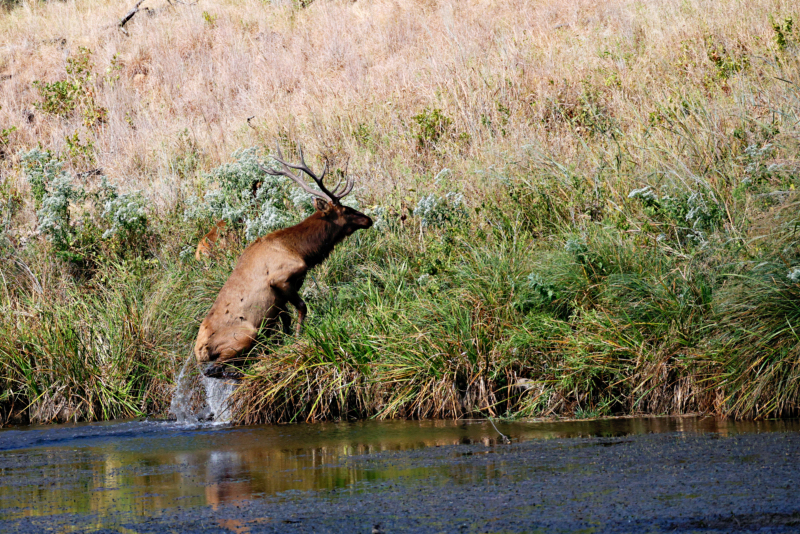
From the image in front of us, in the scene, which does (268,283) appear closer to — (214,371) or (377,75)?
(214,371)

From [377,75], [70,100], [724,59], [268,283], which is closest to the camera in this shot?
[268,283]

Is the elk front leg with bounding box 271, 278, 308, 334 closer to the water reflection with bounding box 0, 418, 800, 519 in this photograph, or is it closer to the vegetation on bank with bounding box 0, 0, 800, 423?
the vegetation on bank with bounding box 0, 0, 800, 423

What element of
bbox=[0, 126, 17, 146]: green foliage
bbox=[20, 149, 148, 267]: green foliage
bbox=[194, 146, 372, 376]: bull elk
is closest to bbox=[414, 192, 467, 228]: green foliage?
bbox=[194, 146, 372, 376]: bull elk

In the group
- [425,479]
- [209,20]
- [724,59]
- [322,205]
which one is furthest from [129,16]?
[425,479]

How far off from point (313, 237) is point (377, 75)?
980 cm

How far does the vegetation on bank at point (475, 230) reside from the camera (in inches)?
295

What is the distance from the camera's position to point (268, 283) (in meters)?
9.53

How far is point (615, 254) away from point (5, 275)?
8424 millimetres

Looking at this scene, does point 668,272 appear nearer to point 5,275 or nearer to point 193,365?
point 193,365

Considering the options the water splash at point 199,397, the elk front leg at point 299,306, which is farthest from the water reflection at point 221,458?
the elk front leg at point 299,306

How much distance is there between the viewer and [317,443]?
6.81 metres

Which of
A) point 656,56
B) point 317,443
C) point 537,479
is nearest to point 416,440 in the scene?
point 317,443

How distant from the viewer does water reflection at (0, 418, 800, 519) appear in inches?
195

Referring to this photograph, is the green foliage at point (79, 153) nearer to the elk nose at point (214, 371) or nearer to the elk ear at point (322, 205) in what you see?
the elk ear at point (322, 205)
